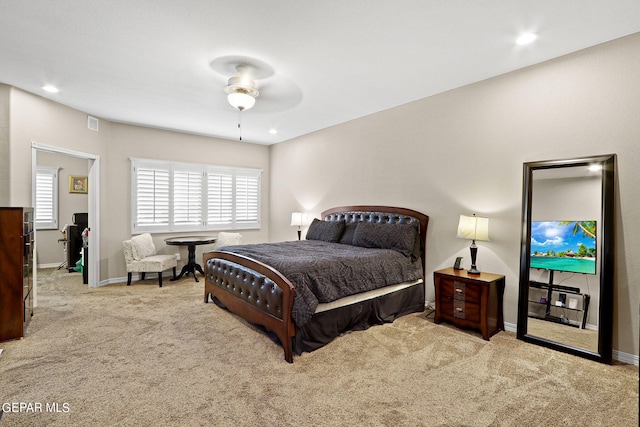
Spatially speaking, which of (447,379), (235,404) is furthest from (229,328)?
(447,379)

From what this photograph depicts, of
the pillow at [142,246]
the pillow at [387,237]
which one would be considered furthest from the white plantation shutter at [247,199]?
the pillow at [387,237]

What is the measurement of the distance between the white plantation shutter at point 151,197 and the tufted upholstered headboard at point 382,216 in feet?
10.4

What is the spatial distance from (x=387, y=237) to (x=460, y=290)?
1128mm

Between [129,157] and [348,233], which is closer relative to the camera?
[348,233]

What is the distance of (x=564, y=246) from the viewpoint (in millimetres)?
3002

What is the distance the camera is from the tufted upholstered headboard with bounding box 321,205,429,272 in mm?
4301

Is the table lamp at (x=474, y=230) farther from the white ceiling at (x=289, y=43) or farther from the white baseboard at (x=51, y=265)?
the white baseboard at (x=51, y=265)

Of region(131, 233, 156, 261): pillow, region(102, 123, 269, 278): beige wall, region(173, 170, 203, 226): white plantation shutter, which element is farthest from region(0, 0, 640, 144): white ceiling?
region(131, 233, 156, 261): pillow

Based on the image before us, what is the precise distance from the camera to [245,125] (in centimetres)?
567

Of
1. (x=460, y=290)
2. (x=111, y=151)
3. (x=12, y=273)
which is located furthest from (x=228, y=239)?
(x=460, y=290)

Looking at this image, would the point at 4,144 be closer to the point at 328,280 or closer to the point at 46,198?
the point at 46,198

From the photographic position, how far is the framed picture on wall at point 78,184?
6.88 m

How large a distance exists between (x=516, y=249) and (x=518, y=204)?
1.63ft

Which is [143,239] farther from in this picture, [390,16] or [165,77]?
→ [390,16]
